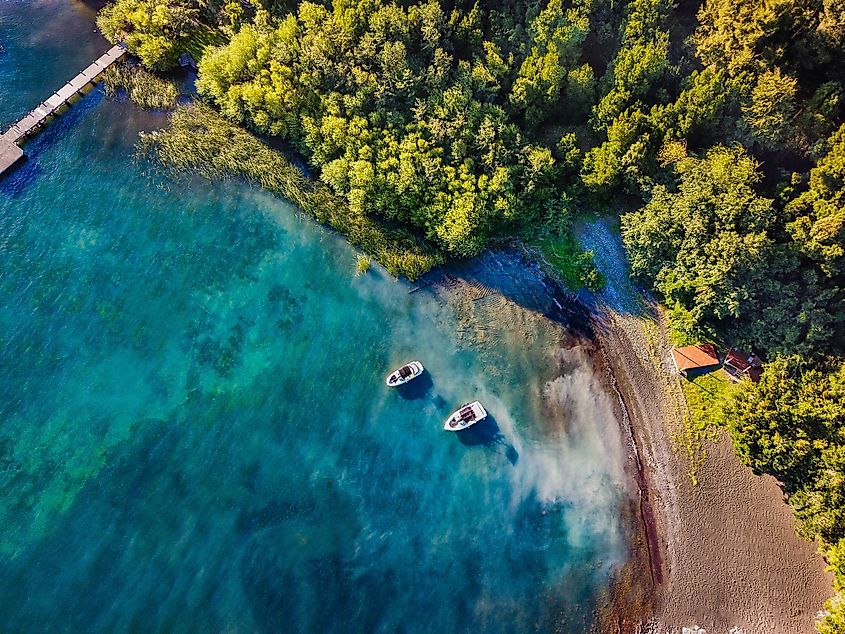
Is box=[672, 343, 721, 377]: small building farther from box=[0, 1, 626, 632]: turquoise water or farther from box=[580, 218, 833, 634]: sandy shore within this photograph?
box=[0, 1, 626, 632]: turquoise water

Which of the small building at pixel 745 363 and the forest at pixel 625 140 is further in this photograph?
the small building at pixel 745 363

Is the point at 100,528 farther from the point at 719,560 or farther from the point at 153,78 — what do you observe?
the point at 719,560

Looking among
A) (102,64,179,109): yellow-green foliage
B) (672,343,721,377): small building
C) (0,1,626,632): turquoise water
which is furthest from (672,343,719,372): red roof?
(102,64,179,109): yellow-green foliage

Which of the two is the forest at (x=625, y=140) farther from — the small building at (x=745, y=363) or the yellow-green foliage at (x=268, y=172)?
the small building at (x=745, y=363)

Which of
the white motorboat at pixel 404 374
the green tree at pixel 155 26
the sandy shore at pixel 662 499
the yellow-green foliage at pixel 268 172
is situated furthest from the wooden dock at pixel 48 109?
the white motorboat at pixel 404 374

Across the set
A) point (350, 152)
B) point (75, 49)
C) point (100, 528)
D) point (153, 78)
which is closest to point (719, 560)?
point (350, 152)
